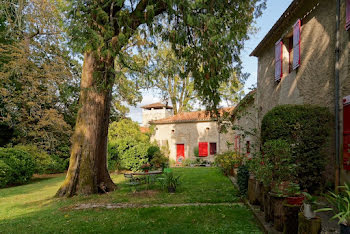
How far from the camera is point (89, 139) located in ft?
26.0

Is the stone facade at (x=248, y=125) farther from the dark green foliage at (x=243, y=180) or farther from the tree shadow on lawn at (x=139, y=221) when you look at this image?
the tree shadow on lawn at (x=139, y=221)

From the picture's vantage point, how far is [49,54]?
54.7ft

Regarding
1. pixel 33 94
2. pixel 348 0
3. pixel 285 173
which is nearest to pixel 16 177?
pixel 33 94

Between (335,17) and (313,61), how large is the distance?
3.92 feet

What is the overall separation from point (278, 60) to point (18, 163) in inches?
515

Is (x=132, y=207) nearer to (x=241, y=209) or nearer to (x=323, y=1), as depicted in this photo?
(x=241, y=209)

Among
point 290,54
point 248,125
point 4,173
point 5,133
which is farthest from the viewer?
point 5,133

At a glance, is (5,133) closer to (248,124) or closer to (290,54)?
(248,124)

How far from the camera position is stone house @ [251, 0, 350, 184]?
214 inches

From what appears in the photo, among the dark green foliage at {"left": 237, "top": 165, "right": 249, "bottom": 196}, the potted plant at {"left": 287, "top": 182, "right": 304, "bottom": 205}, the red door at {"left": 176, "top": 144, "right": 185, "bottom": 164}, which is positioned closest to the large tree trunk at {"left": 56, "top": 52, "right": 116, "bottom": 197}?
the dark green foliage at {"left": 237, "top": 165, "right": 249, "bottom": 196}

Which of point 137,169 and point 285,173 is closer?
point 285,173

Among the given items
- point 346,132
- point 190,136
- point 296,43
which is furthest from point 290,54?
point 190,136

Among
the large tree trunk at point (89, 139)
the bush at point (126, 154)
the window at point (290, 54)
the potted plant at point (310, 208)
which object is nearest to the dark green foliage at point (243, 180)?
the potted plant at point (310, 208)

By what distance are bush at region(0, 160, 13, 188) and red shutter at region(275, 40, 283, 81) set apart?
12.7 m
